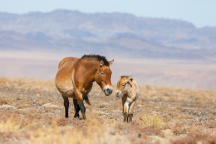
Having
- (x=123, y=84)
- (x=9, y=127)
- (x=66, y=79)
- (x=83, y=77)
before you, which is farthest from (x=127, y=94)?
(x=9, y=127)

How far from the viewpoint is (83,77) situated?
12906 millimetres

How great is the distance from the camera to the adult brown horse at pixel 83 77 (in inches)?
487

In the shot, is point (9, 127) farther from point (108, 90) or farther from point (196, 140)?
point (196, 140)

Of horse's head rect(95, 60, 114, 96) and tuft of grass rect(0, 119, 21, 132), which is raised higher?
horse's head rect(95, 60, 114, 96)

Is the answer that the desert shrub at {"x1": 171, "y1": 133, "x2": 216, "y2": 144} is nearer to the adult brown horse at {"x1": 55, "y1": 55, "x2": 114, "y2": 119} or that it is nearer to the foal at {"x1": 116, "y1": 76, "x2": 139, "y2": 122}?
the adult brown horse at {"x1": 55, "y1": 55, "x2": 114, "y2": 119}

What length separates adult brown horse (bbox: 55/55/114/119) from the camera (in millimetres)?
12367

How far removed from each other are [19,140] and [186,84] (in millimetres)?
114394

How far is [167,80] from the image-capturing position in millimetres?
127375

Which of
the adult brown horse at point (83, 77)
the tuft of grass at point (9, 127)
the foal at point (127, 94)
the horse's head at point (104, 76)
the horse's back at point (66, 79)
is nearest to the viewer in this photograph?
the tuft of grass at point (9, 127)

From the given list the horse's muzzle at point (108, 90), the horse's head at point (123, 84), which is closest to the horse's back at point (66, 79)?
the horse's head at point (123, 84)

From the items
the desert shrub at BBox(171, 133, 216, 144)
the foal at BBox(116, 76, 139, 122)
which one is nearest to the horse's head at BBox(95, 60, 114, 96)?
the foal at BBox(116, 76, 139, 122)

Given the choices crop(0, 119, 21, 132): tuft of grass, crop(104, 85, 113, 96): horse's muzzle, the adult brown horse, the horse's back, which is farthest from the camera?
the horse's back

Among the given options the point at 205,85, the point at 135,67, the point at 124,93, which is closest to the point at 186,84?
the point at 205,85

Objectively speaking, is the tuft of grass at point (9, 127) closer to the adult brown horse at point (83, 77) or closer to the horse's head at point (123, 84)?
the adult brown horse at point (83, 77)
